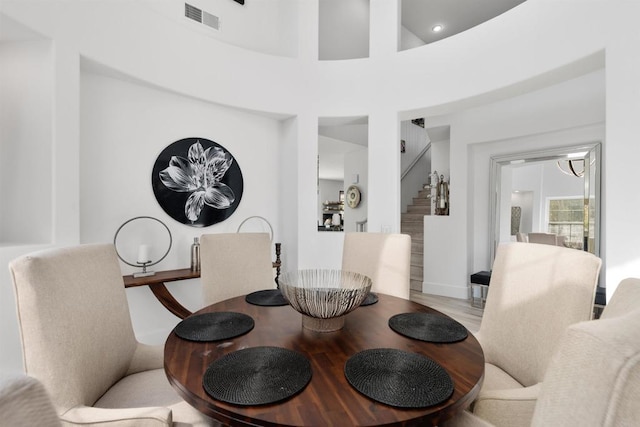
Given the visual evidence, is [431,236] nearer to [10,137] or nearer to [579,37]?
[579,37]

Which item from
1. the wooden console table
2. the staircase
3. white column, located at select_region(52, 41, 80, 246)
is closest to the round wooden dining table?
the wooden console table

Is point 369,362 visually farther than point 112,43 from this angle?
No

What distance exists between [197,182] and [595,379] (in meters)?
3.28

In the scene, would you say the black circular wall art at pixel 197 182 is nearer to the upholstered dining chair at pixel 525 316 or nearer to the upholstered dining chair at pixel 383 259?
the upholstered dining chair at pixel 383 259

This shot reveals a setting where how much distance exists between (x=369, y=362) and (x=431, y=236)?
4188 millimetres

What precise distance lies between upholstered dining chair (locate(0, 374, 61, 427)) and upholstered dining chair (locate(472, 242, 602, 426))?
4.12 ft

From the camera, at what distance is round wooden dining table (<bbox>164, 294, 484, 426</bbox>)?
0.76m

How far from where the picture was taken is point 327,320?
1.29 metres

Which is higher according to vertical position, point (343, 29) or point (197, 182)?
point (343, 29)

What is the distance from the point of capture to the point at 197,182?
10.5ft

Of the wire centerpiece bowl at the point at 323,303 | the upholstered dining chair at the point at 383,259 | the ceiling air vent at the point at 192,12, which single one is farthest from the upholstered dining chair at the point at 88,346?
the ceiling air vent at the point at 192,12

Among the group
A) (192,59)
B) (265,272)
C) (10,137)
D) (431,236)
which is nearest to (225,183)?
(192,59)

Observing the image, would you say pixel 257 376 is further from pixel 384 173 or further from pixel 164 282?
pixel 384 173

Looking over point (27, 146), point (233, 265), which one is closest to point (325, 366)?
point (233, 265)
